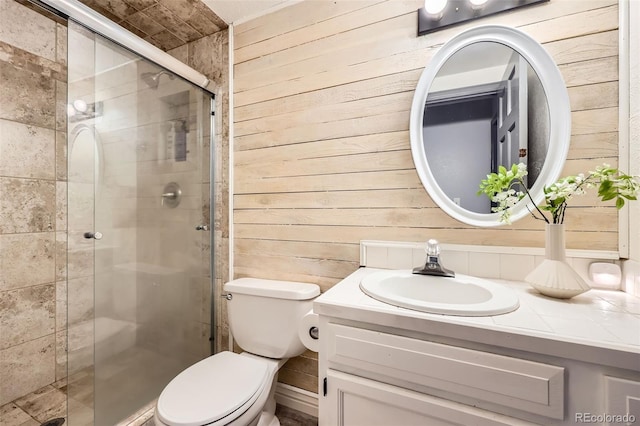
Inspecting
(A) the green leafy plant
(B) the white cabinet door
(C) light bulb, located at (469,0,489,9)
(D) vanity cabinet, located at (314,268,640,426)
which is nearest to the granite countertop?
(D) vanity cabinet, located at (314,268,640,426)

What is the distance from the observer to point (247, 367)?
3.84 feet

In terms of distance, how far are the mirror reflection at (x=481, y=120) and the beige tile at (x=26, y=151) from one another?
1995mm

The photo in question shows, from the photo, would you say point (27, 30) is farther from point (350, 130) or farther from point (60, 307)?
point (350, 130)

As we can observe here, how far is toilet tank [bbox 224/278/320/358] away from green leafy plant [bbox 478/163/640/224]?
2.85ft

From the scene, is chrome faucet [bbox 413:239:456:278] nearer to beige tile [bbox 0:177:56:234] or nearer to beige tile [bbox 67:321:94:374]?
beige tile [bbox 67:321:94:374]

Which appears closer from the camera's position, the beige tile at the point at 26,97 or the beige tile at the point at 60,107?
the beige tile at the point at 26,97

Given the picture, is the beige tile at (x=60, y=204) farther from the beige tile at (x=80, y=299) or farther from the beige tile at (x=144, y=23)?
the beige tile at (x=144, y=23)

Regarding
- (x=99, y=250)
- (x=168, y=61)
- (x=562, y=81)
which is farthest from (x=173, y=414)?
(x=562, y=81)

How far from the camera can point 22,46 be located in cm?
142

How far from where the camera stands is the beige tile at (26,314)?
1.38 meters

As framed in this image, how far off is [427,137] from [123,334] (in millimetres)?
1691

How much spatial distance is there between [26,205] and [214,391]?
1409mm

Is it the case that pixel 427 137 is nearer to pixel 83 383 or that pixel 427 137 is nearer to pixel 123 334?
pixel 123 334

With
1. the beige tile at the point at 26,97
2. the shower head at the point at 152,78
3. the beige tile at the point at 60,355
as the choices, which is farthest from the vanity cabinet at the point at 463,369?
the beige tile at the point at 26,97
